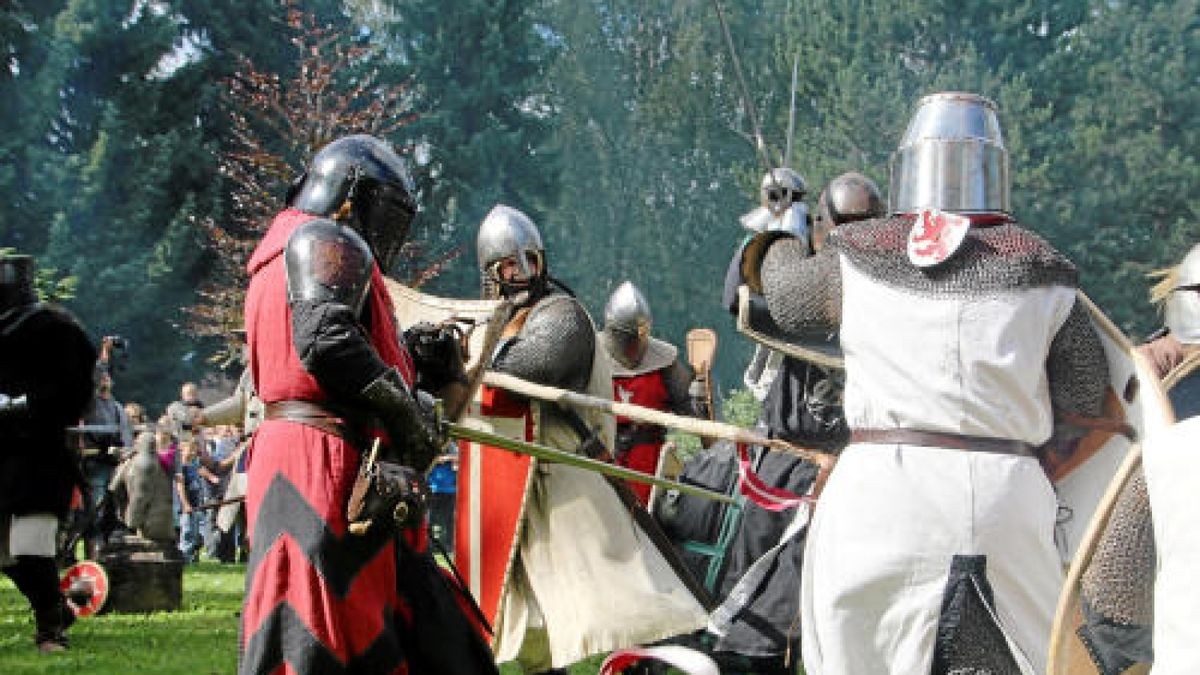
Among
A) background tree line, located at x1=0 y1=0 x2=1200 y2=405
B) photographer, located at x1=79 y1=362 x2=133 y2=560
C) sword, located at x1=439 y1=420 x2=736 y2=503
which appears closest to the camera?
sword, located at x1=439 y1=420 x2=736 y2=503

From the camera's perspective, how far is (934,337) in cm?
399

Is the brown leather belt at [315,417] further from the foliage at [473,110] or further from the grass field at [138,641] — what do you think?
the foliage at [473,110]

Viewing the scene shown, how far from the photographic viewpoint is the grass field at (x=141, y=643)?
7994 millimetres

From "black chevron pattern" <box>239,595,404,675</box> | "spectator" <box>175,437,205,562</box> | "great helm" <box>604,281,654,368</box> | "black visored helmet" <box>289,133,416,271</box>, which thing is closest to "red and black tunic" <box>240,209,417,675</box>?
"black chevron pattern" <box>239,595,404,675</box>

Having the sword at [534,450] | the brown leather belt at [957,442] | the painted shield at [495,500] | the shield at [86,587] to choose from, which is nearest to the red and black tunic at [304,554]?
the sword at [534,450]

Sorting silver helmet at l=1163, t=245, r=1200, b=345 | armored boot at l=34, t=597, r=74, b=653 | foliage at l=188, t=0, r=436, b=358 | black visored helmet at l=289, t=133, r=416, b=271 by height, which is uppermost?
foliage at l=188, t=0, r=436, b=358

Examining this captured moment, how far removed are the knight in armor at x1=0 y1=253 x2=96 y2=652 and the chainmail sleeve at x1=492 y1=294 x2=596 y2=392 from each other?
2.83 meters

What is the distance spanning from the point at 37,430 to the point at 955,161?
5543 mm

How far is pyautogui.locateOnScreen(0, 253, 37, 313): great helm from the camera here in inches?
333

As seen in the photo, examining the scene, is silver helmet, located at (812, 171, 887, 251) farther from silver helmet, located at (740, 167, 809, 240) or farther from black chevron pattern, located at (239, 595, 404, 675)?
black chevron pattern, located at (239, 595, 404, 675)

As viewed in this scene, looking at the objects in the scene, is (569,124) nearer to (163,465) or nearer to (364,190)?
(163,465)

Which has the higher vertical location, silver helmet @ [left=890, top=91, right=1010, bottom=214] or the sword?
silver helmet @ [left=890, top=91, right=1010, bottom=214]

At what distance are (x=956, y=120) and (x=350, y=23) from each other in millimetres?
28786

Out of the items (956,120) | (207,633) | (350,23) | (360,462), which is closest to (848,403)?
(956,120)
